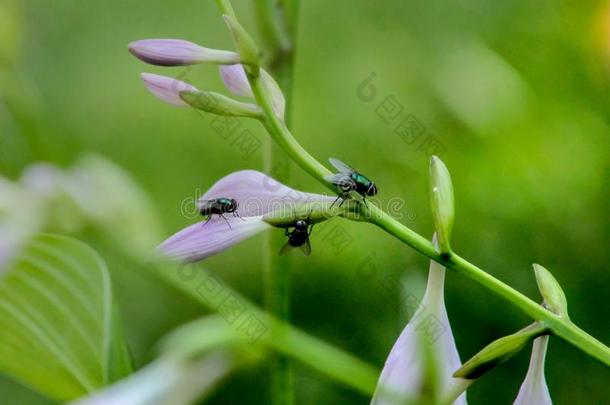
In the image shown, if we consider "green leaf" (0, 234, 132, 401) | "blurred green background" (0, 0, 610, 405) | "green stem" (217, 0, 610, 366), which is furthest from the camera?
"blurred green background" (0, 0, 610, 405)

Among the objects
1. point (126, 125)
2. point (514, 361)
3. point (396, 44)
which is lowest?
point (514, 361)

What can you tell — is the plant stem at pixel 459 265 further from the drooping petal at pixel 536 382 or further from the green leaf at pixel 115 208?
the green leaf at pixel 115 208

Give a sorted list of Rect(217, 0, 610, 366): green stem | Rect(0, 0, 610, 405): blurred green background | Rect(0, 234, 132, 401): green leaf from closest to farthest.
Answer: Rect(217, 0, 610, 366): green stem → Rect(0, 234, 132, 401): green leaf → Rect(0, 0, 610, 405): blurred green background

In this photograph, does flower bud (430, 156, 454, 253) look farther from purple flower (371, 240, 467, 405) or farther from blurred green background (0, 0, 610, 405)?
blurred green background (0, 0, 610, 405)

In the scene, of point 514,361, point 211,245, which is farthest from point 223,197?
point 514,361

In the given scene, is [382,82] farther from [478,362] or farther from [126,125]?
[478,362]

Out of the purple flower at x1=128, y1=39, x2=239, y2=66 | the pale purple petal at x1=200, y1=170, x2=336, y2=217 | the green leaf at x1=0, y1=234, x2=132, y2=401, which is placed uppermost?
the purple flower at x1=128, y1=39, x2=239, y2=66

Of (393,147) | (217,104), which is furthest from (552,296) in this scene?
(393,147)

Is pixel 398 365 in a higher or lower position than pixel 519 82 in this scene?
lower

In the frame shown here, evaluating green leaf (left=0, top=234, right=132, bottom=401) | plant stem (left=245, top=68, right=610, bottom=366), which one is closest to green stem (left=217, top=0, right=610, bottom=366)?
plant stem (left=245, top=68, right=610, bottom=366)
